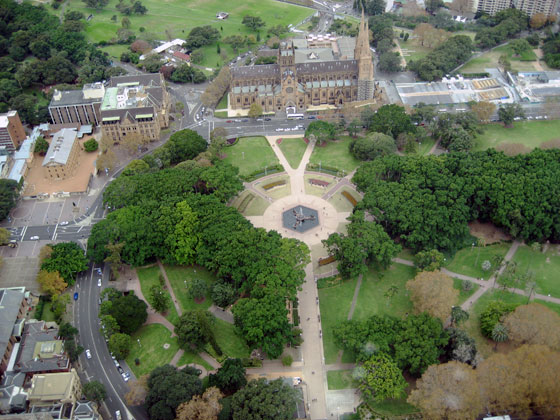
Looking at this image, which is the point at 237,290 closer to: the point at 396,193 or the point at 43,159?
the point at 396,193

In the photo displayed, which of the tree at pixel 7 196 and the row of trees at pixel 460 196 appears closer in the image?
the row of trees at pixel 460 196

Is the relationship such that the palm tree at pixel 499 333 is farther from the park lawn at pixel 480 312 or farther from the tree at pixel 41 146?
the tree at pixel 41 146

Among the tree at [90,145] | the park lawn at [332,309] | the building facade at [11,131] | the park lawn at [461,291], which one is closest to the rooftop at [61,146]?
the tree at [90,145]

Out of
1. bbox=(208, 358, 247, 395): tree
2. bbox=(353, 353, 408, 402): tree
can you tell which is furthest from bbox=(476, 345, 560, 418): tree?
bbox=(208, 358, 247, 395): tree

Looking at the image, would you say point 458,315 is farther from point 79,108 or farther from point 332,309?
point 79,108

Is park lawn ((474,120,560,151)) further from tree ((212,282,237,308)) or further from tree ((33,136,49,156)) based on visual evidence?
tree ((33,136,49,156))

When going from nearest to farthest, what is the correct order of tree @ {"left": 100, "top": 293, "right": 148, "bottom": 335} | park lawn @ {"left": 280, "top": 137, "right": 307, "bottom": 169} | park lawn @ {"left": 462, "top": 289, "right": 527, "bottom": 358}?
park lawn @ {"left": 462, "top": 289, "right": 527, "bottom": 358} → tree @ {"left": 100, "top": 293, "right": 148, "bottom": 335} → park lawn @ {"left": 280, "top": 137, "right": 307, "bottom": 169}
